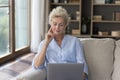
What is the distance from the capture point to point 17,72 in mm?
3605

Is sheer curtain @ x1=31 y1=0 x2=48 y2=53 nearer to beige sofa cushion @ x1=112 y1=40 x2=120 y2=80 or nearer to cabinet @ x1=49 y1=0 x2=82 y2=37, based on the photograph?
cabinet @ x1=49 y1=0 x2=82 y2=37

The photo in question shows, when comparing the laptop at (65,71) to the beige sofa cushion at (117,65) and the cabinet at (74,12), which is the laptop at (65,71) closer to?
the beige sofa cushion at (117,65)

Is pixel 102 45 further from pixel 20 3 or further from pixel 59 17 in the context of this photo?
pixel 20 3

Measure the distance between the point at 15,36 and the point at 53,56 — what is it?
2667 mm

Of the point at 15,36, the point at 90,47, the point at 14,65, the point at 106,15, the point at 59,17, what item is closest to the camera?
the point at 59,17

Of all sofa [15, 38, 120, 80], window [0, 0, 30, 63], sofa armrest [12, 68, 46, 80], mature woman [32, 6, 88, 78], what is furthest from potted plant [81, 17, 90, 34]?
sofa armrest [12, 68, 46, 80]

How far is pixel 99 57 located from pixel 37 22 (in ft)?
9.41

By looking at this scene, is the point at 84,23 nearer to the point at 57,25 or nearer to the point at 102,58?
the point at 102,58

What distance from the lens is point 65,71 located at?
1826 millimetres

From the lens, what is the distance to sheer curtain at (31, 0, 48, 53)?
492 cm

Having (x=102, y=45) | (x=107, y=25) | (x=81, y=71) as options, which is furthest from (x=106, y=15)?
(x=81, y=71)

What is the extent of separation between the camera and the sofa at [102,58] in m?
2.24

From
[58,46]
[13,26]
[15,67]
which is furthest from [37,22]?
[58,46]

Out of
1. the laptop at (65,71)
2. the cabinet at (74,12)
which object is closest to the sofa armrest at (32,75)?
the laptop at (65,71)
